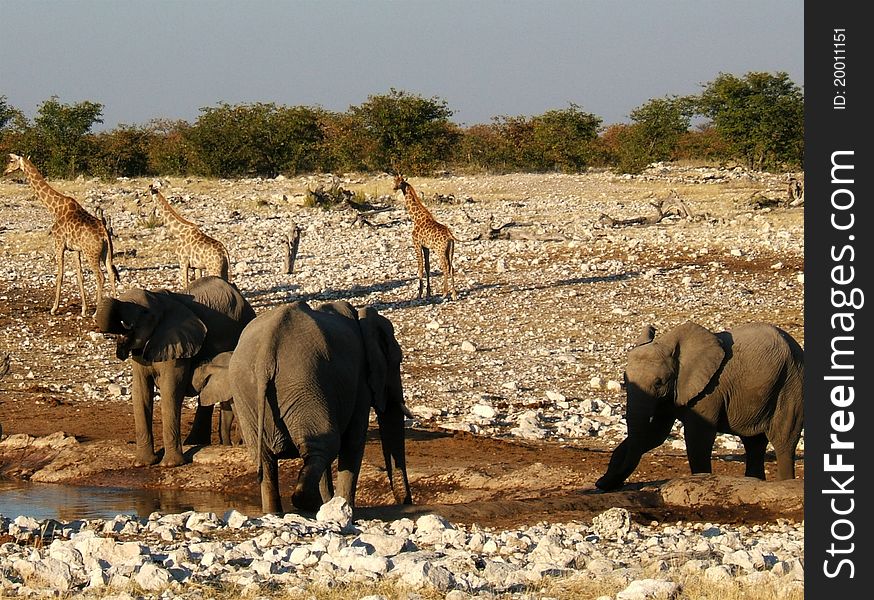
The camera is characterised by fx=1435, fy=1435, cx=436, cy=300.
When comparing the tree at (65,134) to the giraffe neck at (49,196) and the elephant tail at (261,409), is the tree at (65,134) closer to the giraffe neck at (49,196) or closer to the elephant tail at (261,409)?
the giraffe neck at (49,196)

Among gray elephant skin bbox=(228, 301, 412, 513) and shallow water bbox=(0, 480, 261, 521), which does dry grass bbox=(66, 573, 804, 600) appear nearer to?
gray elephant skin bbox=(228, 301, 412, 513)

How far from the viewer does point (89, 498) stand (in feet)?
36.4

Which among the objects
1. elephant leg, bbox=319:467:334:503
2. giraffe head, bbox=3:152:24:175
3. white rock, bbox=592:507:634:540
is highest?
giraffe head, bbox=3:152:24:175

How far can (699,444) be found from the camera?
10195 millimetres

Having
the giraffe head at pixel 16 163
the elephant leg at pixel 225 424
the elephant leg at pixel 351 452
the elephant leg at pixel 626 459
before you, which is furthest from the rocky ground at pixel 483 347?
the giraffe head at pixel 16 163

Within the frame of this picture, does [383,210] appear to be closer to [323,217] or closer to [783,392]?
[323,217]

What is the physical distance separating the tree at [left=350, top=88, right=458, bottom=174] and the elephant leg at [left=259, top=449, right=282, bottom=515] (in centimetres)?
3010

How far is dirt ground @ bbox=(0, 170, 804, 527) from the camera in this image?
906 cm

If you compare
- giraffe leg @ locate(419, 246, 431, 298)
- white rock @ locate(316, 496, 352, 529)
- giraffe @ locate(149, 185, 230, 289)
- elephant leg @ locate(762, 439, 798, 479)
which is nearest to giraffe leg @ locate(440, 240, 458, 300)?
giraffe leg @ locate(419, 246, 431, 298)

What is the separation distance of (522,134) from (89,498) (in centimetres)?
3720

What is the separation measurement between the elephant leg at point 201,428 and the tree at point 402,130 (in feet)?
88.3

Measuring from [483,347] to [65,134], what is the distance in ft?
82.6

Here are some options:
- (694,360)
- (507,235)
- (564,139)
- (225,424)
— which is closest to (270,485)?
(694,360)

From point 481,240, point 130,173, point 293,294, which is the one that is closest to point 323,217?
point 481,240
